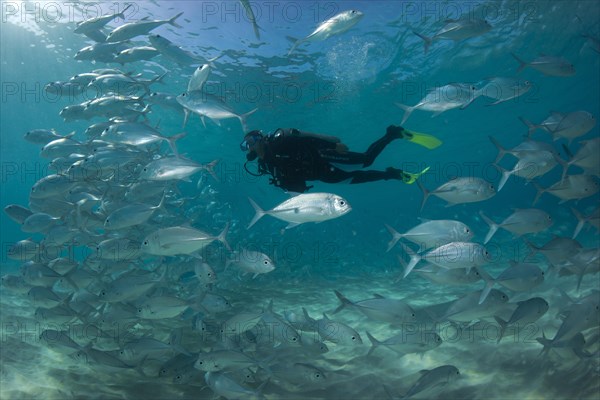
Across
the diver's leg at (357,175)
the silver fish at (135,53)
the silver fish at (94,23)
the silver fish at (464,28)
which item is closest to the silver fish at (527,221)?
the diver's leg at (357,175)

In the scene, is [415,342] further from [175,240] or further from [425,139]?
[425,139]

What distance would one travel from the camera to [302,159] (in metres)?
7.32

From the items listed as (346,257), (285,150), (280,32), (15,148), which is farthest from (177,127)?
(15,148)

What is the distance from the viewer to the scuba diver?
7055 millimetres

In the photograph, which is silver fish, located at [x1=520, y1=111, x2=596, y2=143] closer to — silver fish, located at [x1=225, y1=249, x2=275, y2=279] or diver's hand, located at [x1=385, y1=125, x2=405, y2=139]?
diver's hand, located at [x1=385, y1=125, x2=405, y2=139]

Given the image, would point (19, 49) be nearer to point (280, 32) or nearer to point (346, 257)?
point (280, 32)

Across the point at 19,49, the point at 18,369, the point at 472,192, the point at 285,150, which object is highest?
the point at 19,49

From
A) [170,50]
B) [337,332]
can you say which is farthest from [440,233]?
[170,50]

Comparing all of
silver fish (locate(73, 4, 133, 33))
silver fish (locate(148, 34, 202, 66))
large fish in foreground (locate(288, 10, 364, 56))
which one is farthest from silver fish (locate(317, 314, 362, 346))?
silver fish (locate(73, 4, 133, 33))

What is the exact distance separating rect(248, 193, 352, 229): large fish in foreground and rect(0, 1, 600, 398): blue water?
8.58ft

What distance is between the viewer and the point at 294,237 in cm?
1975

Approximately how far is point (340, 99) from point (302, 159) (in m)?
18.1

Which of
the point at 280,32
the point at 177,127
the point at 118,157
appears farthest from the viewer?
the point at 177,127

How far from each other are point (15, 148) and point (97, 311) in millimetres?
51386
